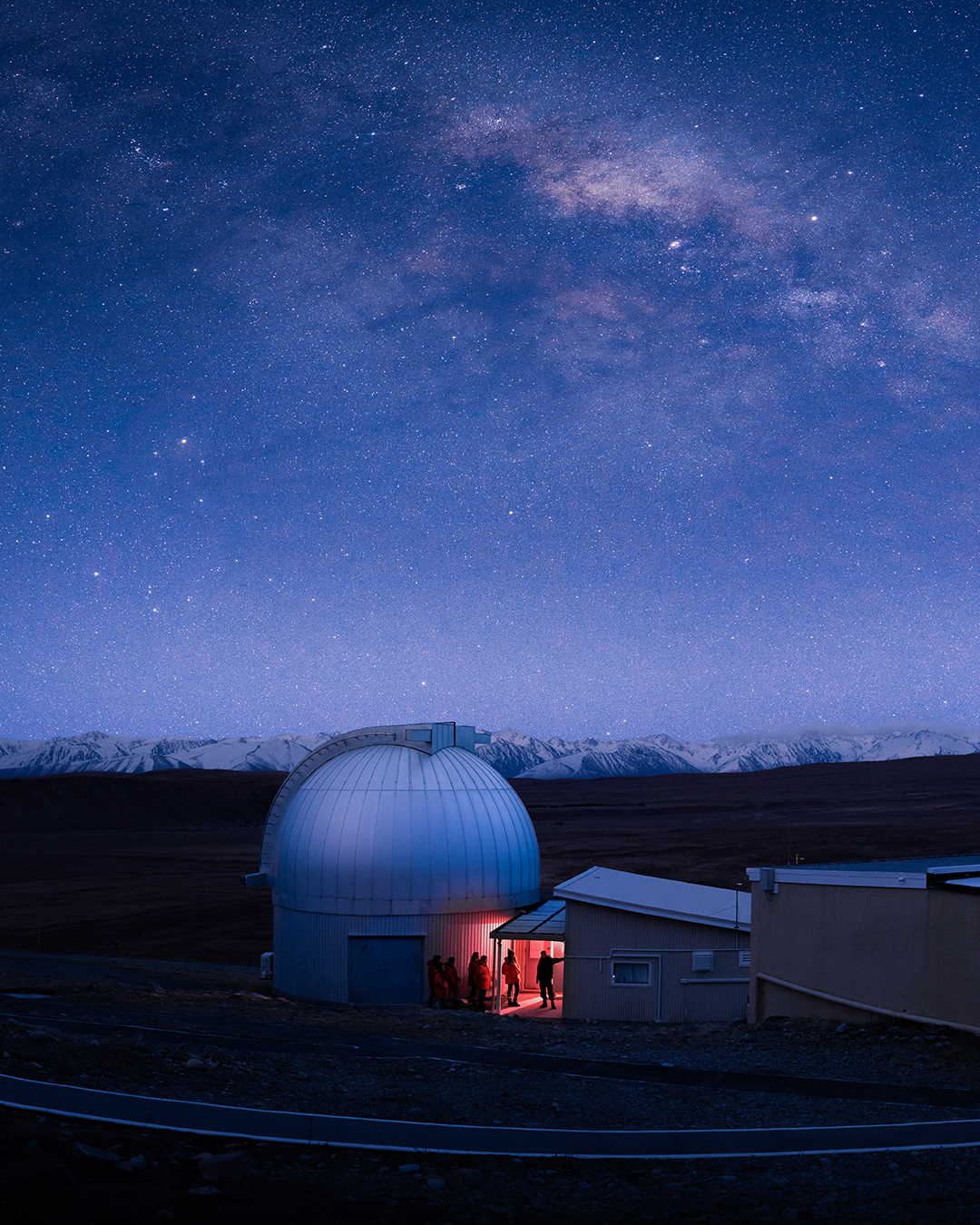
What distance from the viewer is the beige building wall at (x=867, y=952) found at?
11.5 metres

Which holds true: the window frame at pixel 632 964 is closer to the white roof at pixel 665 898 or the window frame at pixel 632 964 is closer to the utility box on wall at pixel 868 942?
the white roof at pixel 665 898

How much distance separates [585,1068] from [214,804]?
316 ft

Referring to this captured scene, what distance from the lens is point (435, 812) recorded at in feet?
68.8

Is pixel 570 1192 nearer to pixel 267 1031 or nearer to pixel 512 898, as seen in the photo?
pixel 267 1031

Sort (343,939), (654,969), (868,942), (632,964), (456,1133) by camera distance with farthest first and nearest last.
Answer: (343,939), (632,964), (654,969), (868,942), (456,1133)

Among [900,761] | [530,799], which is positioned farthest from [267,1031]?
[900,761]

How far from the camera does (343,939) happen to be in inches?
801

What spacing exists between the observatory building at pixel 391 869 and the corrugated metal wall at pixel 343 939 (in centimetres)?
2

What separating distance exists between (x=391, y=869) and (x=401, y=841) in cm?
61

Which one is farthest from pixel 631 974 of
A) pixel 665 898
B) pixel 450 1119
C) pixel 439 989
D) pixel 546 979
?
pixel 450 1119

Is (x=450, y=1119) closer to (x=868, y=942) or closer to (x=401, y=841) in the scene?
(x=868, y=942)

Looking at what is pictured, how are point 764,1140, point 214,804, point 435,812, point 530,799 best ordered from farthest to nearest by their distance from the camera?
1. point 530,799
2. point 214,804
3. point 435,812
4. point 764,1140

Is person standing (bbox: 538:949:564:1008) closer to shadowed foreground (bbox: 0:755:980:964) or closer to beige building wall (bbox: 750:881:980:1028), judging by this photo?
beige building wall (bbox: 750:881:980:1028)

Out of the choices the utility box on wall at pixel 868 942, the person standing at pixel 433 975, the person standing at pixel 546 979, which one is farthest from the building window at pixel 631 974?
the person standing at pixel 433 975
